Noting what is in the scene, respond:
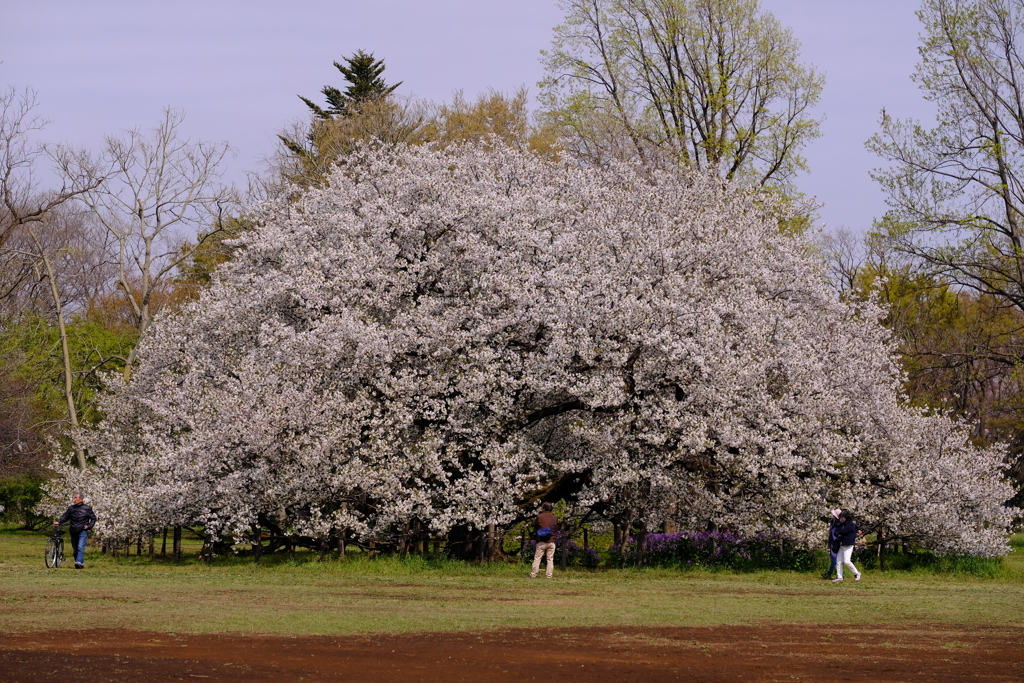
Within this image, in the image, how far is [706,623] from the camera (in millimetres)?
14781

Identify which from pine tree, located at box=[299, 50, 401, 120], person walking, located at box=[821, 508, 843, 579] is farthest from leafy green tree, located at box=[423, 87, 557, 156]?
person walking, located at box=[821, 508, 843, 579]

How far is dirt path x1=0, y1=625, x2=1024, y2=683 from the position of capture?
33.7 feet

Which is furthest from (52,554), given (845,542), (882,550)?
(882,550)

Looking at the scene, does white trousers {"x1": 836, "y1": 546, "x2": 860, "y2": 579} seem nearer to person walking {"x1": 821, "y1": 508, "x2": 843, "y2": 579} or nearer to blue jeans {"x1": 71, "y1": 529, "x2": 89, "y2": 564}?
person walking {"x1": 821, "y1": 508, "x2": 843, "y2": 579}

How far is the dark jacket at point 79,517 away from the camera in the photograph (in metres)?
23.4

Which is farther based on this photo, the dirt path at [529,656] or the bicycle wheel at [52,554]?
the bicycle wheel at [52,554]

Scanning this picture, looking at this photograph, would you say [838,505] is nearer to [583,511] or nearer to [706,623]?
[583,511]

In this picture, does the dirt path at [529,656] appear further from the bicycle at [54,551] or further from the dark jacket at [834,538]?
the bicycle at [54,551]

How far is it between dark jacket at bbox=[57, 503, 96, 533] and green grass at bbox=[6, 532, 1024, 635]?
1.03m

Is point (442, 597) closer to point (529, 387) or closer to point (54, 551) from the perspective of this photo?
point (529, 387)

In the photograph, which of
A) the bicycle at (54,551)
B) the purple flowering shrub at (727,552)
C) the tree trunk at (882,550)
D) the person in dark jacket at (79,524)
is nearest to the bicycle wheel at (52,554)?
the bicycle at (54,551)

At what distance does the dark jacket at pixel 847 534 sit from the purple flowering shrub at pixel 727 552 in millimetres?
1999

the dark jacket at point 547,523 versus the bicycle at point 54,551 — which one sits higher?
the dark jacket at point 547,523

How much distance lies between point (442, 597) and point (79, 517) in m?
10.3
